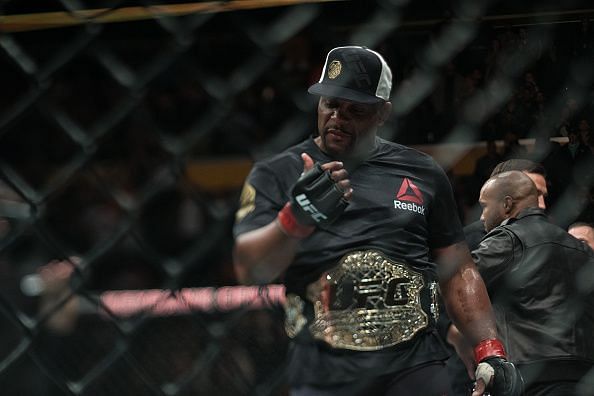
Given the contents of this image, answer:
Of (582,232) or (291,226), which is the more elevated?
(291,226)

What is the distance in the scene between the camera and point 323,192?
2184 mm

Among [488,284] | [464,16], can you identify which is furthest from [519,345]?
[464,16]

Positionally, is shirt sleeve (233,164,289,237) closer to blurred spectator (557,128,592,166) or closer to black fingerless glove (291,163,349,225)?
black fingerless glove (291,163,349,225)

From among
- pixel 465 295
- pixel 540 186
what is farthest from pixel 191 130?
pixel 540 186

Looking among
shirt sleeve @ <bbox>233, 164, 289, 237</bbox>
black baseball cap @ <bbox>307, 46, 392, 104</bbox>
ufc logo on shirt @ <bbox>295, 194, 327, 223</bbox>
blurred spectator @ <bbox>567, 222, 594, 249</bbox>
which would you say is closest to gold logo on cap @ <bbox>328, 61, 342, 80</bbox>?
black baseball cap @ <bbox>307, 46, 392, 104</bbox>

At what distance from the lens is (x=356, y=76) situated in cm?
299

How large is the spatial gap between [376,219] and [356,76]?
405 mm

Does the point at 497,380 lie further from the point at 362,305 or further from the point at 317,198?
the point at 317,198

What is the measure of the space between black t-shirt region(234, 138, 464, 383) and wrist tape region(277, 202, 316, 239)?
0.41m

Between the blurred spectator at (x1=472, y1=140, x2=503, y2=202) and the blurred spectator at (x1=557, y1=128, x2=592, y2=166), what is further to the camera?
the blurred spectator at (x1=472, y1=140, x2=503, y2=202)

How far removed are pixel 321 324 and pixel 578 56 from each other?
3.44 ft

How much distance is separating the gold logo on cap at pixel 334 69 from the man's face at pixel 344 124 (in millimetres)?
65

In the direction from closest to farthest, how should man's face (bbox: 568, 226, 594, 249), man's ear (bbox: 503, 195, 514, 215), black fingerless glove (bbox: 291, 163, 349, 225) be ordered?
black fingerless glove (bbox: 291, 163, 349, 225)
man's ear (bbox: 503, 195, 514, 215)
man's face (bbox: 568, 226, 594, 249)

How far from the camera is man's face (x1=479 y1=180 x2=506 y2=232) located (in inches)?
174
